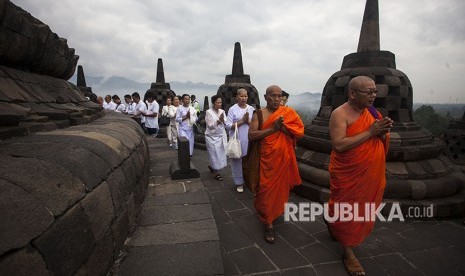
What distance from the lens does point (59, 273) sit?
55.9 inches

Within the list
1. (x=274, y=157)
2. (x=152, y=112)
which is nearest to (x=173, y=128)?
(x=152, y=112)

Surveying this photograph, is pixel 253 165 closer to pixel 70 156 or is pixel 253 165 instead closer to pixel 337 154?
pixel 337 154

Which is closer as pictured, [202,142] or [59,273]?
[59,273]

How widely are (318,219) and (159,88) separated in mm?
12597

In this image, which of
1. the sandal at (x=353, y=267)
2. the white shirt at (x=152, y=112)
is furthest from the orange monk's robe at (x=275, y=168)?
the white shirt at (x=152, y=112)

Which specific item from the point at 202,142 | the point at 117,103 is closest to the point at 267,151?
the point at 202,142

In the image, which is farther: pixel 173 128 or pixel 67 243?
pixel 173 128

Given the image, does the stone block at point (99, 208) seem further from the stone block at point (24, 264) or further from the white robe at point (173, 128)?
the white robe at point (173, 128)

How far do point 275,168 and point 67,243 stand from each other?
7.83 feet

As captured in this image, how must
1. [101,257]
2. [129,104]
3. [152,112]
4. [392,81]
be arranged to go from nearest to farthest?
[101,257] < [392,81] < [152,112] < [129,104]

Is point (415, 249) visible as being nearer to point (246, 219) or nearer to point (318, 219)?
point (318, 219)

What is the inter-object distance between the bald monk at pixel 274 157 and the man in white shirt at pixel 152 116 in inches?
313

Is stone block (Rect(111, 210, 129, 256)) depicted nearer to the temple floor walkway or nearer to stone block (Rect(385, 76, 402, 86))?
the temple floor walkway

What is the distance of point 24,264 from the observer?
1212 millimetres
